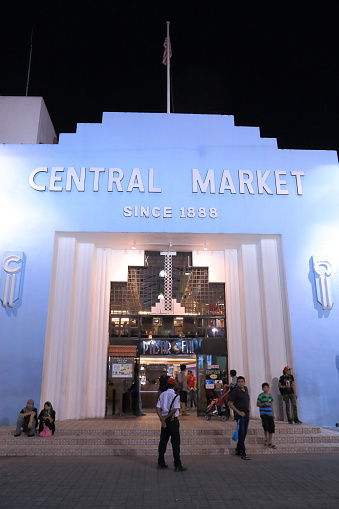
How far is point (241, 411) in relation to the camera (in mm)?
7387

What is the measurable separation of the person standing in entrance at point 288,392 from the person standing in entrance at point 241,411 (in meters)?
2.71

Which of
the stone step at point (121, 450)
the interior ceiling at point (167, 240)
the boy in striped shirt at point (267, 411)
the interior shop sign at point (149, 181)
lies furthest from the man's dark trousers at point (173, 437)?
the interior shop sign at point (149, 181)

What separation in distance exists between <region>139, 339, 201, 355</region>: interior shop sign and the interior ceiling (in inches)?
112

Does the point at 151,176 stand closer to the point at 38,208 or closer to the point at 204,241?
the point at 204,241

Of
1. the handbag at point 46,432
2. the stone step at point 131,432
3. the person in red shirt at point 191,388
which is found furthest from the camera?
the person in red shirt at point 191,388

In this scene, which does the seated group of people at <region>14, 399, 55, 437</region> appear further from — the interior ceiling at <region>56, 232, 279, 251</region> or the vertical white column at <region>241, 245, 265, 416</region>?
the vertical white column at <region>241, 245, 265, 416</region>

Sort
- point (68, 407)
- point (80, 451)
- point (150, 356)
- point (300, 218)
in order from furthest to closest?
point (150, 356)
point (300, 218)
point (68, 407)
point (80, 451)

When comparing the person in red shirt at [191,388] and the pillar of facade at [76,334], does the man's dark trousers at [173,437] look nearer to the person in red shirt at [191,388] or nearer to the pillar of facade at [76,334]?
the pillar of facade at [76,334]

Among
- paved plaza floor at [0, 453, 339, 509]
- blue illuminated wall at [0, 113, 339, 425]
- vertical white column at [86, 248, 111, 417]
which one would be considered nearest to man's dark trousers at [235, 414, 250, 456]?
paved plaza floor at [0, 453, 339, 509]

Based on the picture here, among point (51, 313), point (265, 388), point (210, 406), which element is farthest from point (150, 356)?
point (265, 388)

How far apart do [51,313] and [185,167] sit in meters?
5.59

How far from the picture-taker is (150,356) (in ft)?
42.3

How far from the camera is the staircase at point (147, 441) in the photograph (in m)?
7.80

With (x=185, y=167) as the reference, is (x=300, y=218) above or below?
below
